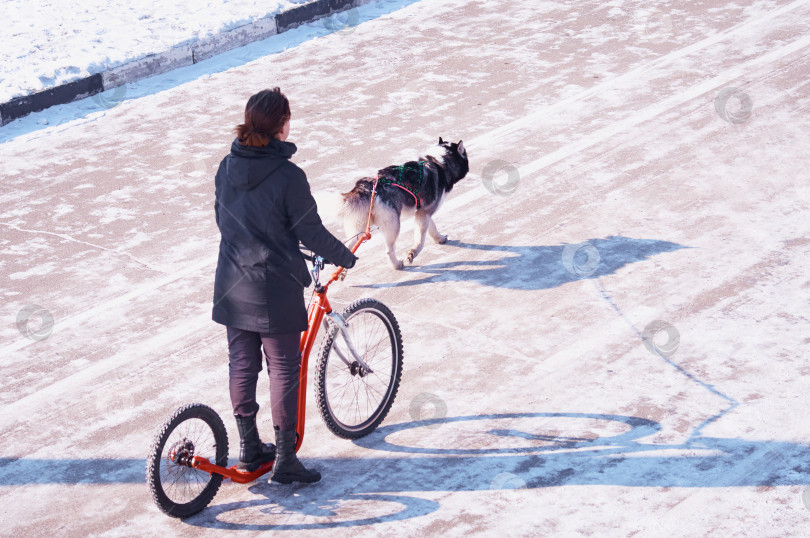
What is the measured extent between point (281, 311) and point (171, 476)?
3.16 feet

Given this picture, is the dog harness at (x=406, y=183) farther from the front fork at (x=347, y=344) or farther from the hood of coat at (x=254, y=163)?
the hood of coat at (x=254, y=163)

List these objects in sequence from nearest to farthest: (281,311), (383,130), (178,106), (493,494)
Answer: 1. (281,311)
2. (493,494)
3. (383,130)
4. (178,106)

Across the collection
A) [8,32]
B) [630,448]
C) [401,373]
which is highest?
[8,32]

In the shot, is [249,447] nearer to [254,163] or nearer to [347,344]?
[347,344]

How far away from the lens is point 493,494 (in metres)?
5.09

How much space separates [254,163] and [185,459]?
145 cm

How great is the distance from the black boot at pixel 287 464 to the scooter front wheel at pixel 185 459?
0.27 m

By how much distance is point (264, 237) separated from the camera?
4.76 metres

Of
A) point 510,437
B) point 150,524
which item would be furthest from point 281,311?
point 510,437

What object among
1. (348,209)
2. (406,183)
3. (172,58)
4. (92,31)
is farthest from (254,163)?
(92,31)

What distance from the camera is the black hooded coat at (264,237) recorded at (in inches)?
185

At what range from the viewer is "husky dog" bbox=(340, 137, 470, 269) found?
7.14 m

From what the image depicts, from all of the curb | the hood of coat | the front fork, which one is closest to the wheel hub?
→ the front fork

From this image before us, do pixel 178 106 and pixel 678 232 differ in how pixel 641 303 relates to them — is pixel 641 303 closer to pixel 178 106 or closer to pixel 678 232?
pixel 678 232
